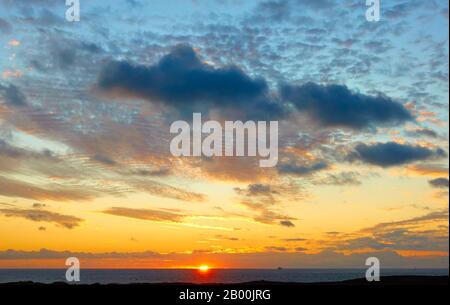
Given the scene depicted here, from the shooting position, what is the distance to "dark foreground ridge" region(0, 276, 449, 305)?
42.3m
